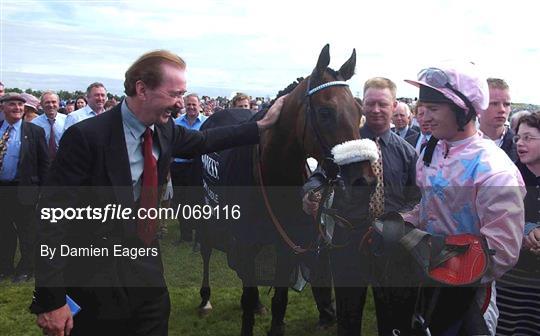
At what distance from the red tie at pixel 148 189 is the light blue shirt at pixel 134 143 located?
28 millimetres

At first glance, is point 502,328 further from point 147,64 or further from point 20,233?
point 20,233

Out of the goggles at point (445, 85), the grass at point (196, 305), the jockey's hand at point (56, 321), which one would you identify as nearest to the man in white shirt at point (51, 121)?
the grass at point (196, 305)

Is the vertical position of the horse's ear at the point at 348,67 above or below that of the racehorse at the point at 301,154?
above

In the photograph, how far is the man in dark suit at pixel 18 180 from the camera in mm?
5461

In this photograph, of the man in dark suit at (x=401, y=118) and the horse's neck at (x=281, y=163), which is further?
the man in dark suit at (x=401, y=118)

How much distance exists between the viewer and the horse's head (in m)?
2.50

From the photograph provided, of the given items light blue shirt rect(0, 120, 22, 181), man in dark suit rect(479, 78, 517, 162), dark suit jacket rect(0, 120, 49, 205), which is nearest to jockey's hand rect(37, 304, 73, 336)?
man in dark suit rect(479, 78, 517, 162)

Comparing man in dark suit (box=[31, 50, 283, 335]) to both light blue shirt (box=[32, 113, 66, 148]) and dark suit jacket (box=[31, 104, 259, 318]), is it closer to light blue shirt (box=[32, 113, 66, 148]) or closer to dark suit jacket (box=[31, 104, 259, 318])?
dark suit jacket (box=[31, 104, 259, 318])

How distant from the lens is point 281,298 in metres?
3.82

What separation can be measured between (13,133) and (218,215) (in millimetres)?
3068

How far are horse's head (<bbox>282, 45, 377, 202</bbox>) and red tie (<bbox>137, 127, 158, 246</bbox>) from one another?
3.28ft

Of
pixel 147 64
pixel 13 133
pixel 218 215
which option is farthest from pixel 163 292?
pixel 13 133

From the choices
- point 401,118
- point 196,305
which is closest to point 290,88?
point 196,305

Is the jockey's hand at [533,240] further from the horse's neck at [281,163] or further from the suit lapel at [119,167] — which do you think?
the suit lapel at [119,167]
